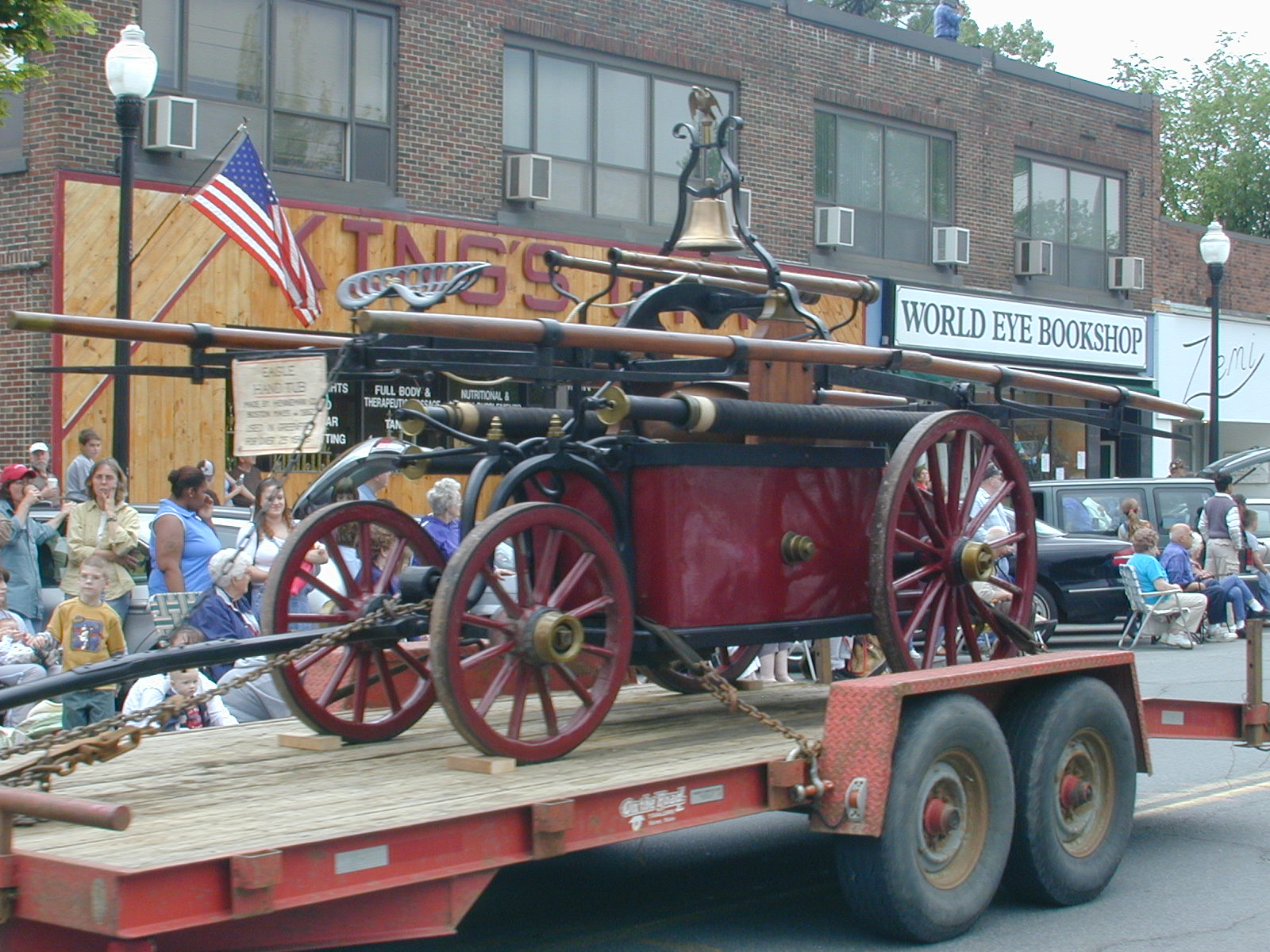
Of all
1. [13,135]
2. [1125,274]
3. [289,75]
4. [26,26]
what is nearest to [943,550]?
[26,26]

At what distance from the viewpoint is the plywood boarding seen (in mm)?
4262

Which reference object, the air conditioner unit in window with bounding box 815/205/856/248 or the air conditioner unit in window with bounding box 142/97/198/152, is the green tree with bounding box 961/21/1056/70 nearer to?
the air conditioner unit in window with bounding box 815/205/856/248

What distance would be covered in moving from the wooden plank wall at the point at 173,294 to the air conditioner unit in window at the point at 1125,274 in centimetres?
1376

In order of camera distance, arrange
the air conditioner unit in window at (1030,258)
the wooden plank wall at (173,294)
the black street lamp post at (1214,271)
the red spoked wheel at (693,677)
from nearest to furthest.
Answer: the red spoked wheel at (693,677), the wooden plank wall at (173,294), the black street lamp post at (1214,271), the air conditioner unit in window at (1030,258)

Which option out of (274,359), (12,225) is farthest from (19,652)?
(12,225)

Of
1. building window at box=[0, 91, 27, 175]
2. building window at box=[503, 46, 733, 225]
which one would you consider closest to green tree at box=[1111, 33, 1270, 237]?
building window at box=[503, 46, 733, 225]

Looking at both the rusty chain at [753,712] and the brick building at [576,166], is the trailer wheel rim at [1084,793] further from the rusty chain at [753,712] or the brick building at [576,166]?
the brick building at [576,166]

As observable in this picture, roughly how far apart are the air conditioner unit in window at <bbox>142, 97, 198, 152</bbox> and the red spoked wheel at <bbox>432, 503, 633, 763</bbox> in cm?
1195

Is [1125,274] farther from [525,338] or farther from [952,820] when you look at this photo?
[525,338]

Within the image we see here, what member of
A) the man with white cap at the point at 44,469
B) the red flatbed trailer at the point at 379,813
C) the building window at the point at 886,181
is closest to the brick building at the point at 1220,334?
the building window at the point at 886,181

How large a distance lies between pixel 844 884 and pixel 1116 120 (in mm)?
27054

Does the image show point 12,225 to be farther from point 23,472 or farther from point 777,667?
point 777,667

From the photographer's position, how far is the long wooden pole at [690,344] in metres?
5.06

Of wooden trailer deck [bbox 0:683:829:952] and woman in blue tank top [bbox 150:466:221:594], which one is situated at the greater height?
woman in blue tank top [bbox 150:466:221:594]
